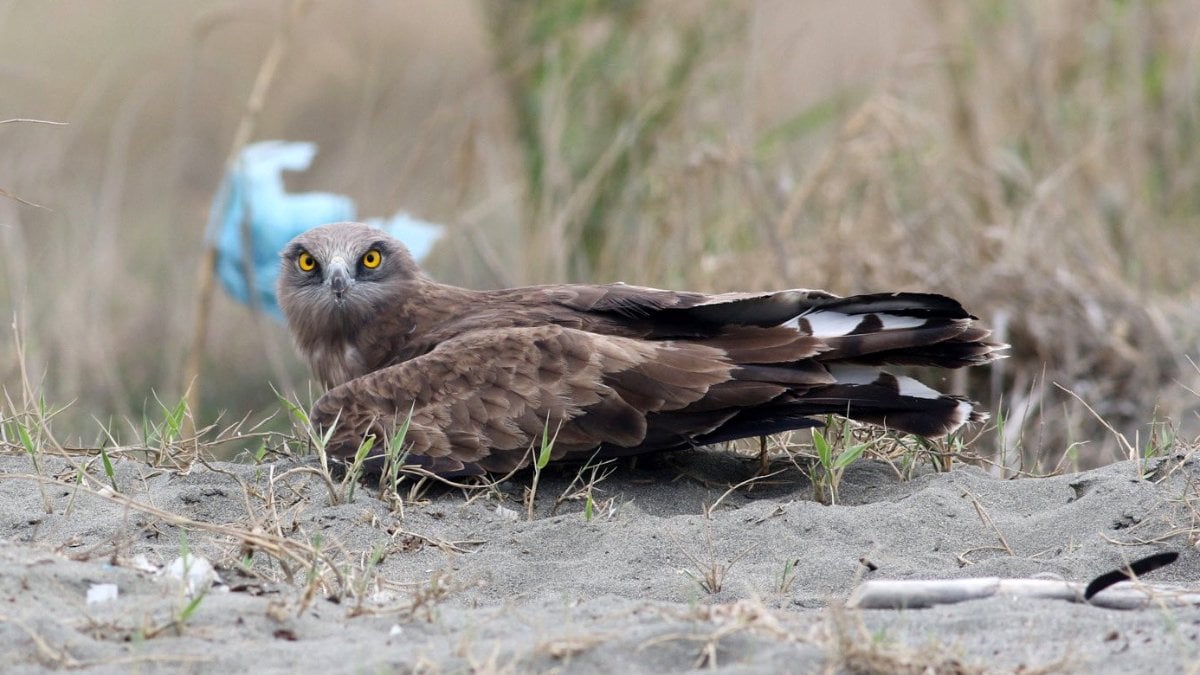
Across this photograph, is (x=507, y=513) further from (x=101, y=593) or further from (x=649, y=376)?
(x=101, y=593)

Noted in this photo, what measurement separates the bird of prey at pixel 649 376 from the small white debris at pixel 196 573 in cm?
111

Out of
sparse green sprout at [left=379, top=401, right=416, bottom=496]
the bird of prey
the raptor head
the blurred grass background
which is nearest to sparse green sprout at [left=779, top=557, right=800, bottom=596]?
the bird of prey

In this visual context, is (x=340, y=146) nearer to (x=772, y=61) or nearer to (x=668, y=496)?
(x=772, y=61)

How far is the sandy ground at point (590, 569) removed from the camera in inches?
98.2

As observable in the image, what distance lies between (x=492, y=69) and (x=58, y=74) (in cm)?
475

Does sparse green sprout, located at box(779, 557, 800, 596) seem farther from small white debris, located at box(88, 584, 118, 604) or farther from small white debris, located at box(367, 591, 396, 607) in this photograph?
small white debris, located at box(88, 584, 118, 604)

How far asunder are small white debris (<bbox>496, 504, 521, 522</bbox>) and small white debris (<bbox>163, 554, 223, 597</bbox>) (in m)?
1.02

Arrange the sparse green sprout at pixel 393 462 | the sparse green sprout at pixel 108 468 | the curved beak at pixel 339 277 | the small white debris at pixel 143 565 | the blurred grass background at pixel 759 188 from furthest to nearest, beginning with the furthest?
the blurred grass background at pixel 759 188 < the curved beak at pixel 339 277 < the sparse green sprout at pixel 393 462 < the sparse green sprout at pixel 108 468 < the small white debris at pixel 143 565

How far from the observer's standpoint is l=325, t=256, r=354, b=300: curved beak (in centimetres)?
491

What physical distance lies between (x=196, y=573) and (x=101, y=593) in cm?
22

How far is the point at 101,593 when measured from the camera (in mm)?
2771

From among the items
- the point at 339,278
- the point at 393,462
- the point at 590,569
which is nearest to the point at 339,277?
the point at 339,278

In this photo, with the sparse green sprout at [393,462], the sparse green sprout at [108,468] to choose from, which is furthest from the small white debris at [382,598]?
the sparse green sprout at [108,468]

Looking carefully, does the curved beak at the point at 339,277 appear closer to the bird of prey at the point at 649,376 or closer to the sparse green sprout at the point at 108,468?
the bird of prey at the point at 649,376
